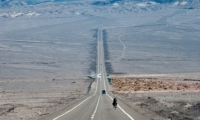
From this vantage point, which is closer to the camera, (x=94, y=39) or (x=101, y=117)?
(x=101, y=117)

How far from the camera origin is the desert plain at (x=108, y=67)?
109ft

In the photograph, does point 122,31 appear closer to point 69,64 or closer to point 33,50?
point 33,50

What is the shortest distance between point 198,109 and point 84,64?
75.3 metres

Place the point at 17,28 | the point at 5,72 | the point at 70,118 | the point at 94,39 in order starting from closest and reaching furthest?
the point at 70,118 < the point at 5,72 < the point at 94,39 < the point at 17,28

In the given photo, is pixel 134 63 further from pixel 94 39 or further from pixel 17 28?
pixel 17 28

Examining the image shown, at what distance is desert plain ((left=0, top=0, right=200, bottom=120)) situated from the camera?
109 feet

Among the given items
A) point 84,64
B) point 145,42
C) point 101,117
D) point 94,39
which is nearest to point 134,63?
point 84,64

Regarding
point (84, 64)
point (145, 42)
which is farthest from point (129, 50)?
point (84, 64)

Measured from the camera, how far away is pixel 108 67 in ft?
302

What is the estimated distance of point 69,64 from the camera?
333ft

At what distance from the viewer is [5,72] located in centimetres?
8819

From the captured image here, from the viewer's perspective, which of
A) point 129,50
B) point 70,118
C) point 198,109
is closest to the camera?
point 70,118

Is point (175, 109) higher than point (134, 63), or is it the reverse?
point (175, 109)

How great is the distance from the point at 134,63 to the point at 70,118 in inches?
3066
